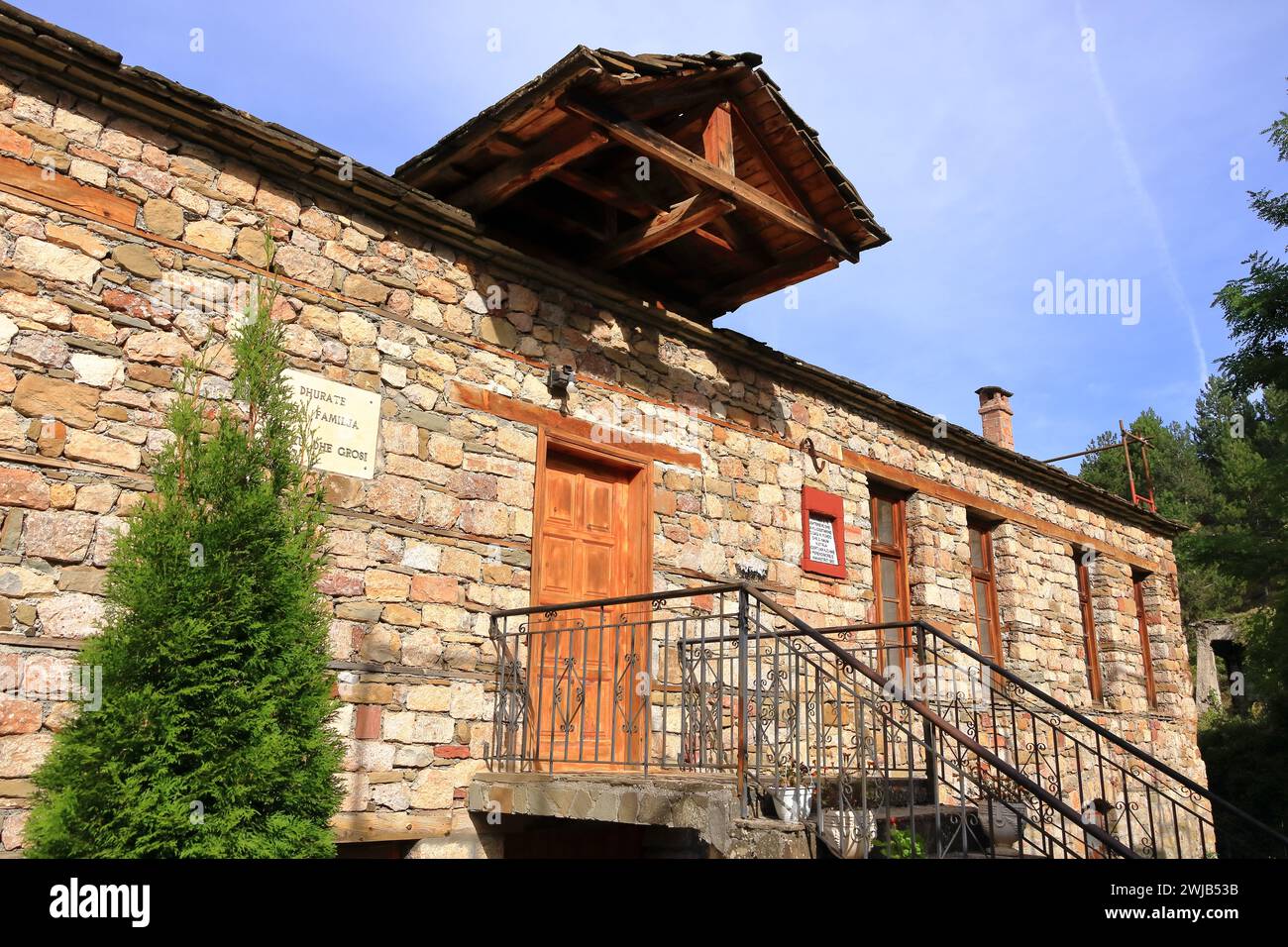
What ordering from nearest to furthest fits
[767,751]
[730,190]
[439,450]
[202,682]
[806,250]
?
[202,682] → [439,450] → [730,190] → [767,751] → [806,250]

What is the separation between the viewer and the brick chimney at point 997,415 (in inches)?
509

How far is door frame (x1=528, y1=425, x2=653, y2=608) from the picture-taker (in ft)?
20.4

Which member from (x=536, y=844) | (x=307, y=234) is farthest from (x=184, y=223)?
(x=536, y=844)

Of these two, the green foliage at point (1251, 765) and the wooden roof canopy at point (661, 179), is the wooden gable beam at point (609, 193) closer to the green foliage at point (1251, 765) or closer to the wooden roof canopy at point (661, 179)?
the wooden roof canopy at point (661, 179)

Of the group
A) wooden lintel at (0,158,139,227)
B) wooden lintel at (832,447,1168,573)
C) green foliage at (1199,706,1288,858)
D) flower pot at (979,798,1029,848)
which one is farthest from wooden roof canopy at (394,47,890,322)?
green foliage at (1199,706,1288,858)

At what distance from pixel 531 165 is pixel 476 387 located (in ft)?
4.58

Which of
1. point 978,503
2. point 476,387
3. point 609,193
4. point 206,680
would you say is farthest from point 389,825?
point 978,503

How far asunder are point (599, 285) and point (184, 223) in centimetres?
276

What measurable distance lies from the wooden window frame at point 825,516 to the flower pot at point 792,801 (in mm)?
2942

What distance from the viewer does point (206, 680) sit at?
4207mm

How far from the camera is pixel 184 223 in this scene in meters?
5.05

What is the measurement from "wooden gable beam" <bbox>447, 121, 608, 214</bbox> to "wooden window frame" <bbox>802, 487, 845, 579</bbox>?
3.55 m
